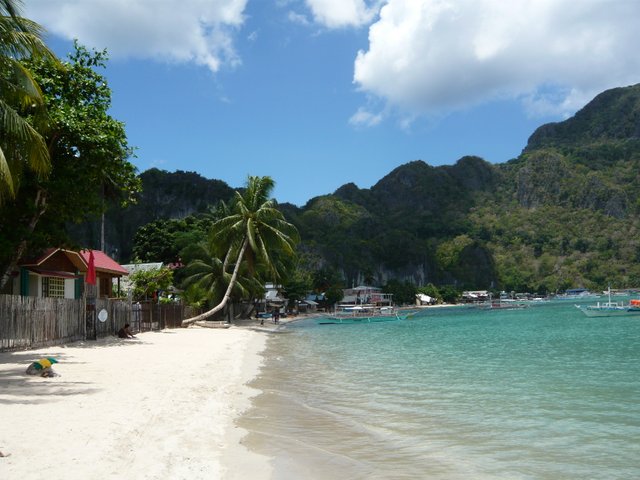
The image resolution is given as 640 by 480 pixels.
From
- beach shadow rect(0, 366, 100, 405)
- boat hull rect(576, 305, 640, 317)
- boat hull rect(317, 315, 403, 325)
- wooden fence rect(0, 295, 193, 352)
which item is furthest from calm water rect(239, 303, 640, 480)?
boat hull rect(317, 315, 403, 325)

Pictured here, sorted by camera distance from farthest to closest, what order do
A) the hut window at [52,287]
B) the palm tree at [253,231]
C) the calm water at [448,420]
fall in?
the palm tree at [253,231] → the hut window at [52,287] → the calm water at [448,420]

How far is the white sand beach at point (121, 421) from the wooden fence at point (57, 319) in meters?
0.59

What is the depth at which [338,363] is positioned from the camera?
18688 millimetres

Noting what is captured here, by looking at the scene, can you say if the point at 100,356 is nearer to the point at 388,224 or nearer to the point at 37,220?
the point at 37,220

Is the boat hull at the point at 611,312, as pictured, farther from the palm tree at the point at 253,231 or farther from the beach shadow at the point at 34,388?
the beach shadow at the point at 34,388

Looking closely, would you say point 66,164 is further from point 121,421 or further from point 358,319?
point 358,319

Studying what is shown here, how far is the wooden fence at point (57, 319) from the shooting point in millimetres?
13680

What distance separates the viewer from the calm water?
6762 millimetres

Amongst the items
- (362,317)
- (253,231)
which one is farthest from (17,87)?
(362,317)

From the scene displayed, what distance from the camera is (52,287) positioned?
23906 millimetres

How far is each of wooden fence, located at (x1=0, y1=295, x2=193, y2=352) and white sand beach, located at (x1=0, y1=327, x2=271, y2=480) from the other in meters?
0.59

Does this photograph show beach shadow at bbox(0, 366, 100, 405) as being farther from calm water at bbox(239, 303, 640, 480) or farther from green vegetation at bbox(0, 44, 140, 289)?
green vegetation at bbox(0, 44, 140, 289)

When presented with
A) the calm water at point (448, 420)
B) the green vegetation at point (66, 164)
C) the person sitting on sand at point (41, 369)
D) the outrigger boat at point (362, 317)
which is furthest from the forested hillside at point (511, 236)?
the person sitting on sand at point (41, 369)

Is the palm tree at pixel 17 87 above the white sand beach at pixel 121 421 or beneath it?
above
